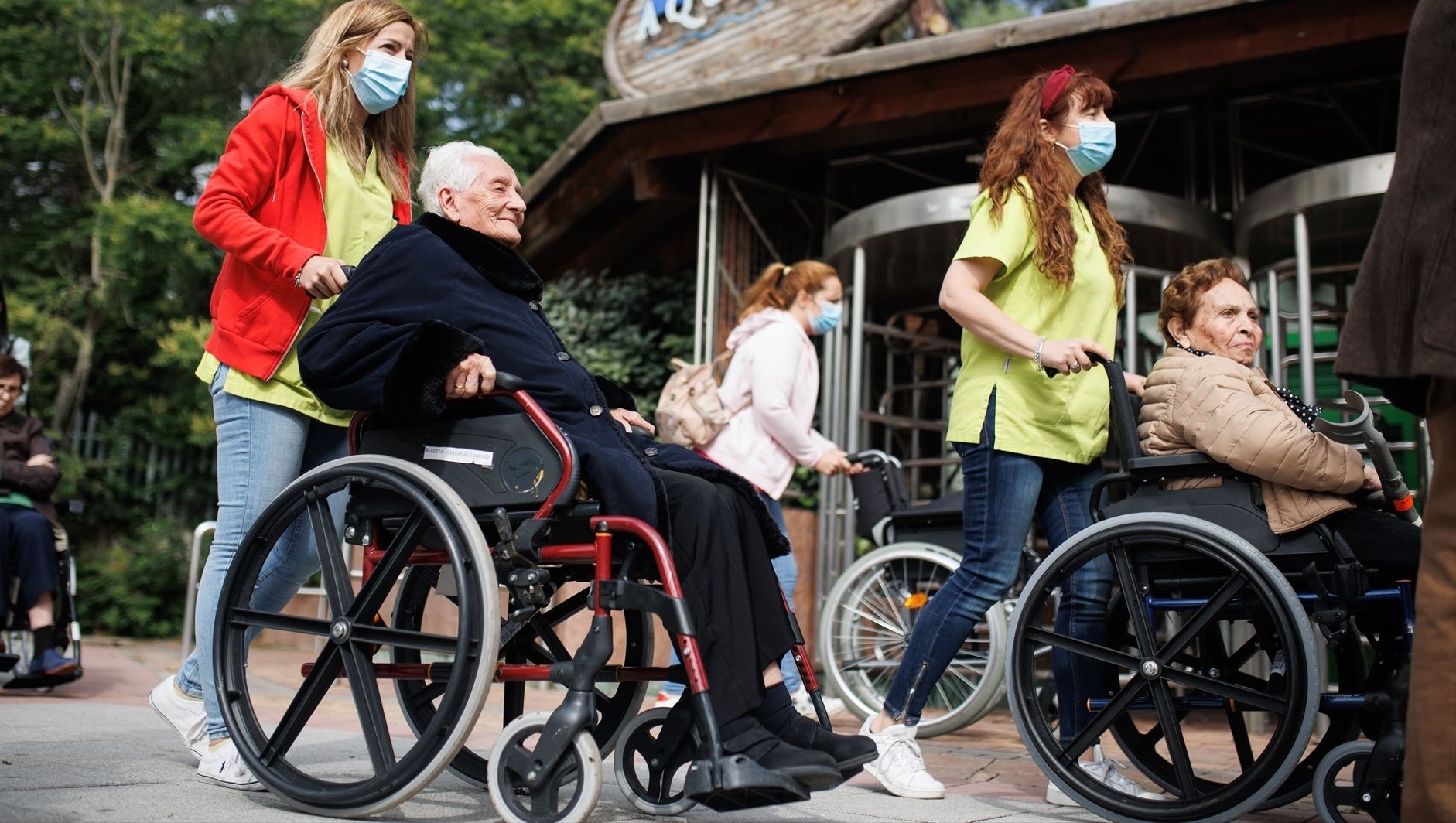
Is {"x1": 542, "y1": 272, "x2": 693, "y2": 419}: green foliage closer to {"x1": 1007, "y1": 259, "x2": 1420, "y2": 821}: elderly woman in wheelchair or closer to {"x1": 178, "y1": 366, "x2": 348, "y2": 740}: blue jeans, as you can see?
{"x1": 178, "y1": 366, "x2": 348, "y2": 740}: blue jeans

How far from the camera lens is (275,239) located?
288 cm

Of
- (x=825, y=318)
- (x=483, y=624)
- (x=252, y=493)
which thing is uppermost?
(x=825, y=318)

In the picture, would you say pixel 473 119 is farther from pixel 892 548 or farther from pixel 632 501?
pixel 632 501

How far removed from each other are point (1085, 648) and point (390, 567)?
1436 millimetres

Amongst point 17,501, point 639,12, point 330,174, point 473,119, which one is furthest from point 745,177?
point 473,119

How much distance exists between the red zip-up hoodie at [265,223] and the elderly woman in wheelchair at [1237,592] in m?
1.74

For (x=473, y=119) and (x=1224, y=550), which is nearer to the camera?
(x=1224, y=550)

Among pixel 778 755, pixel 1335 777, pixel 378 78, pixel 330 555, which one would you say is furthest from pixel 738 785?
pixel 378 78

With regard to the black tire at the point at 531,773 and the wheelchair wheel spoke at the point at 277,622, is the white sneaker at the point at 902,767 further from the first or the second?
the wheelchair wheel spoke at the point at 277,622

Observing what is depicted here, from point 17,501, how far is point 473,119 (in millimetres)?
11118

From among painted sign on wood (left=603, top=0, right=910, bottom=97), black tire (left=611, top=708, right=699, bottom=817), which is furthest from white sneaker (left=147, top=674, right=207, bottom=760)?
painted sign on wood (left=603, top=0, right=910, bottom=97)

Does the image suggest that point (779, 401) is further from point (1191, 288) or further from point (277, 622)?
point (277, 622)

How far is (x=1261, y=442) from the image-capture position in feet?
8.73

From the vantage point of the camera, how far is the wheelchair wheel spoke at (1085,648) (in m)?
2.75
